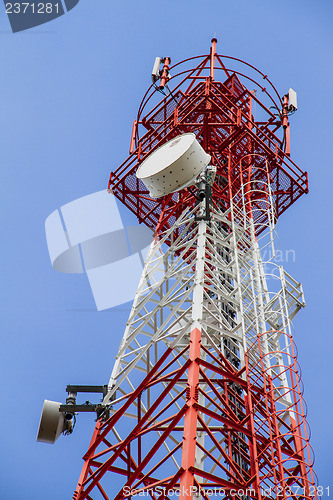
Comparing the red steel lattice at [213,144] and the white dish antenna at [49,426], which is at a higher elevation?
the red steel lattice at [213,144]

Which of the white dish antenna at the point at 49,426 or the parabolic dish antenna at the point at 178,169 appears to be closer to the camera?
the white dish antenna at the point at 49,426

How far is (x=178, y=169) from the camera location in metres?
16.7

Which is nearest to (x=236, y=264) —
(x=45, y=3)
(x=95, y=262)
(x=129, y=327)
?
(x=129, y=327)

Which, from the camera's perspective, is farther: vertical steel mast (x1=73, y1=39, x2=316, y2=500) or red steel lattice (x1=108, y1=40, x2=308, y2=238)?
red steel lattice (x1=108, y1=40, x2=308, y2=238)

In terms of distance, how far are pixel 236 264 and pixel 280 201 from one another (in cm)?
786

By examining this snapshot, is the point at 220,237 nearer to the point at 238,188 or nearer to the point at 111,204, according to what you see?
the point at 238,188

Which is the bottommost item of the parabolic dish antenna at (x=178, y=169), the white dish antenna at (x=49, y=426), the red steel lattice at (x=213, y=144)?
the white dish antenna at (x=49, y=426)

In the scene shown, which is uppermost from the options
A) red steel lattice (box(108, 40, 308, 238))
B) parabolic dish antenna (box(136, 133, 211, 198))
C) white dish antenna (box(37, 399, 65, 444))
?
red steel lattice (box(108, 40, 308, 238))

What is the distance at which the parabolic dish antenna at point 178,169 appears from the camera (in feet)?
54.6

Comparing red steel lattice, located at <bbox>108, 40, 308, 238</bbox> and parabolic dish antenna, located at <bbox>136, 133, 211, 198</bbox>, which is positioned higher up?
red steel lattice, located at <bbox>108, 40, 308, 238</bbox>

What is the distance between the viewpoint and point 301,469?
12766 millimetres

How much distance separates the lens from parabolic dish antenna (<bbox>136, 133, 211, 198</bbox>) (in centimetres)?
1664

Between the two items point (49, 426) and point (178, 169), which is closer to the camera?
point (49, 426)

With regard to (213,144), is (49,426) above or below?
below
